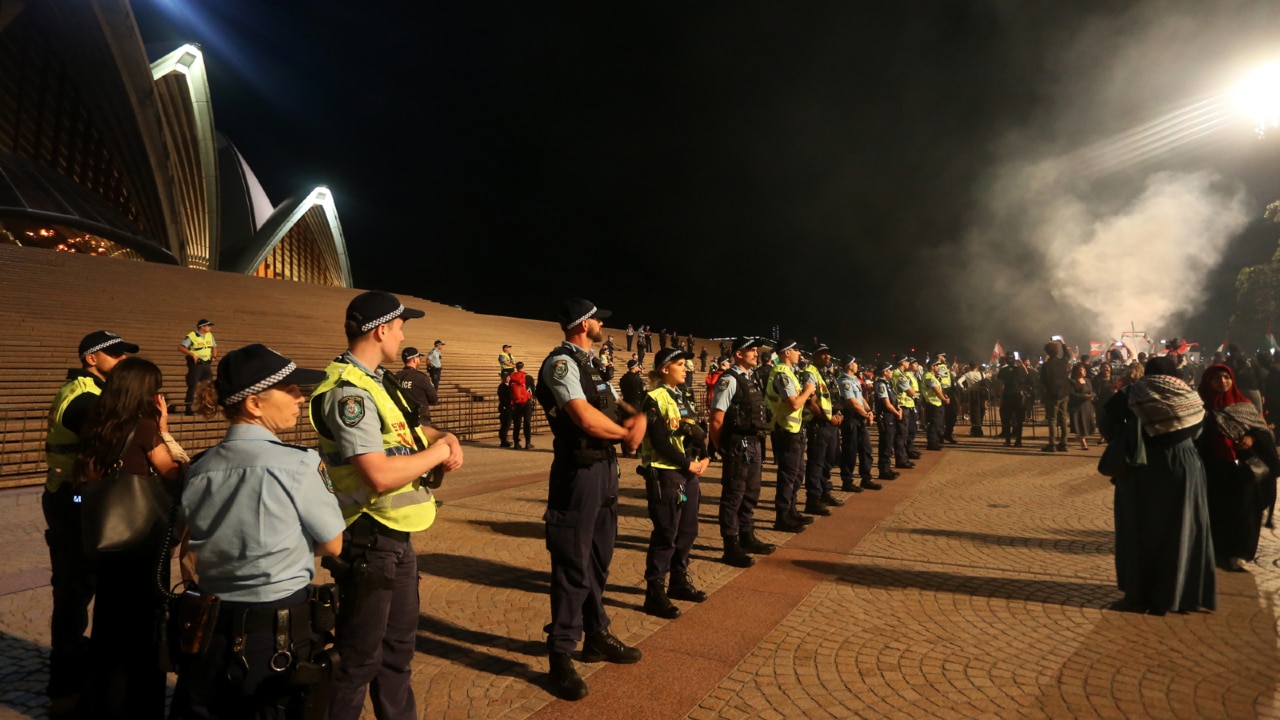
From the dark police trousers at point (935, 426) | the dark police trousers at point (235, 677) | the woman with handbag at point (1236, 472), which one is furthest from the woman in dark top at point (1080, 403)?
the dark police trousers at point (235, 677)

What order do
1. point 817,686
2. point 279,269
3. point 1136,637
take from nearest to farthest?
point 817,686
point 1136,637
point 279,269

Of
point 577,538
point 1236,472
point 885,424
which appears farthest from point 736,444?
point 885,424

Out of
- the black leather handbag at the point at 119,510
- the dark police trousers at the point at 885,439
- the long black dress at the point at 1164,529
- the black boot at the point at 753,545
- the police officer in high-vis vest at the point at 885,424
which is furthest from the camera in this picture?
the dark police trousers at the point at 885,439

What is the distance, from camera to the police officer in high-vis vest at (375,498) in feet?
7.75

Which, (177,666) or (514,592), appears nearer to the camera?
(177,666)

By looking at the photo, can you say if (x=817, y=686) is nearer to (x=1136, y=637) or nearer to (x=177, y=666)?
(x=1136, y=637)

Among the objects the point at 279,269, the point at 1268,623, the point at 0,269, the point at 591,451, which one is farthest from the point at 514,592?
the point at 279,269

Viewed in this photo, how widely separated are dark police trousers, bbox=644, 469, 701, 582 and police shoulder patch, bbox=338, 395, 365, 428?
101 inches

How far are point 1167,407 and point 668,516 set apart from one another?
3.54m

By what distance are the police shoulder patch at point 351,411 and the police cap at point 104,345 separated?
2.05m

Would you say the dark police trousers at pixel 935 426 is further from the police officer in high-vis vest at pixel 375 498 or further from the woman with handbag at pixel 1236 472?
the police officer in high-vis vest at pixel 375 498

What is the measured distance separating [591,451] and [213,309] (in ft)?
69.9

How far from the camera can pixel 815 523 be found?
734 cm

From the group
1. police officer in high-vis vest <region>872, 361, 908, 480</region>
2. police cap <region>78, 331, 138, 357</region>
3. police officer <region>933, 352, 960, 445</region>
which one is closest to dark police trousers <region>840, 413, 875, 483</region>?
police officer in high-vis vest <region>872, 361, 908, 480</region>
